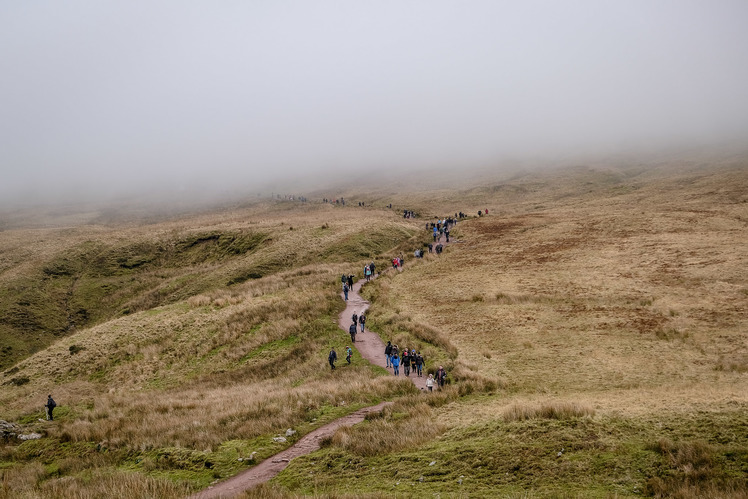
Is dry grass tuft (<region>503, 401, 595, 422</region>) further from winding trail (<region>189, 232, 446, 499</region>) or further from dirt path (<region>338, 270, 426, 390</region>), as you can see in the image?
dirt path (<region>338, 270, 426, 390</region>)

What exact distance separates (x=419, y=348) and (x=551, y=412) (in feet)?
42.8

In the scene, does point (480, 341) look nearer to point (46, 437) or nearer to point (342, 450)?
point (342, 450)

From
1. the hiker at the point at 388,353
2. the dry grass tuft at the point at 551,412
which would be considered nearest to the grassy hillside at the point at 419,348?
the dry grass tuft at the point at 551,412

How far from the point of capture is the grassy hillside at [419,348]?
12.4 metres

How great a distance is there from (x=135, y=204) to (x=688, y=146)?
208830 mm

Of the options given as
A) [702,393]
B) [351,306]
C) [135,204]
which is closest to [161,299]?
[351,306]

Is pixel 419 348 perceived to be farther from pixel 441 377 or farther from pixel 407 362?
pixel 441 377

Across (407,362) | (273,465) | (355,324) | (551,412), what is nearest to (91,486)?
(273,465)

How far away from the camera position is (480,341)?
94.6 feet

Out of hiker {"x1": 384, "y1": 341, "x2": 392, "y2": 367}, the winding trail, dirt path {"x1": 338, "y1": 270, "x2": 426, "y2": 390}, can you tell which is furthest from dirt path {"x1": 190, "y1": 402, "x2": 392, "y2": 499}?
hiker {"x1": 384, "y1": 341, "x2": 392, "y2": 367}

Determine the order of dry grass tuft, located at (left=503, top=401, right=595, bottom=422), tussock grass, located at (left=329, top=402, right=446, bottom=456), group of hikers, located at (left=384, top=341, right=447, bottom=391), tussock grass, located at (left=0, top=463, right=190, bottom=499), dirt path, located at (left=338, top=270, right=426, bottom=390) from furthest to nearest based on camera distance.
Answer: dirt path, located at (left=338, top=270, right=426, bottom=390) < group of hikers, located at (left=384, top=341, right=447, bottom=391) < dry grass tuft, located at (left=503, top=401, right=595, bottom=422) < tussock grass, located at (left=329, top=402, right=446, bottom=456) < tussock grass, located at (left=0, top=463, right=190, bottom=499)

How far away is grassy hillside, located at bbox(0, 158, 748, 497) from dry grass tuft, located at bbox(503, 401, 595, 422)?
4.0 inches

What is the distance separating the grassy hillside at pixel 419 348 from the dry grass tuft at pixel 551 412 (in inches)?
4.0

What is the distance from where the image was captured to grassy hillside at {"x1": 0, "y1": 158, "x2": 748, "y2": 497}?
1245 cm
